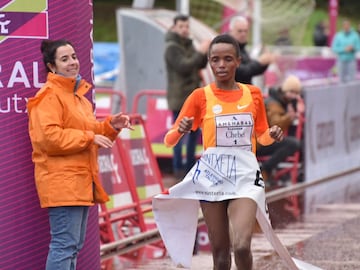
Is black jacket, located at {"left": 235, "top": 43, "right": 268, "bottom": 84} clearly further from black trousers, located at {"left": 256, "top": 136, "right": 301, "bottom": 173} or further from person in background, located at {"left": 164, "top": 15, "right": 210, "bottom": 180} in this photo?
black trousers, located at {"left": 256, "top": 136, "right": 301, "bottom": 173}

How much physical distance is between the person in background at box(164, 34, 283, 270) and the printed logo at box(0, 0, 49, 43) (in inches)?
46.6

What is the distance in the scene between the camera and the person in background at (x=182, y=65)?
13430 mm

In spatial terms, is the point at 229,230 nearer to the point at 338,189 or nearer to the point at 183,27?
the point at 183,27

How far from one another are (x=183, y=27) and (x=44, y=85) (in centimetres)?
624

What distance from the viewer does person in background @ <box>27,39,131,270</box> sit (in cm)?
715

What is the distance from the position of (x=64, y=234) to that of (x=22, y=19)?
1.51 metres

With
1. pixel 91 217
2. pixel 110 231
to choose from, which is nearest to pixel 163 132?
pixel 110 231

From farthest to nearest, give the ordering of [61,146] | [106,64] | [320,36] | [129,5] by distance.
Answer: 1. [129,5]
2. [320,36]
3. [106,64]
4. [61,146]

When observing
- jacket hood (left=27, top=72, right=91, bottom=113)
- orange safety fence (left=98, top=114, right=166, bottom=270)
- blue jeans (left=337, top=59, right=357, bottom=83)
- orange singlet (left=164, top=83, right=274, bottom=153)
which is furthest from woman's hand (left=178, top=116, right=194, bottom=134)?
blue jeans (left=337, top=59, right=357, bottom=83)

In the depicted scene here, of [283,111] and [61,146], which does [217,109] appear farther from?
[283,111]

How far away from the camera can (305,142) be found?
15438mm

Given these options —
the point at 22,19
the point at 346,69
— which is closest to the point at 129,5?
the point at 346,69

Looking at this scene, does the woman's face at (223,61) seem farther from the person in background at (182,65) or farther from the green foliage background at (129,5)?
the green foliage background at (129,5)

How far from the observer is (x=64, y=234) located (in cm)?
727
